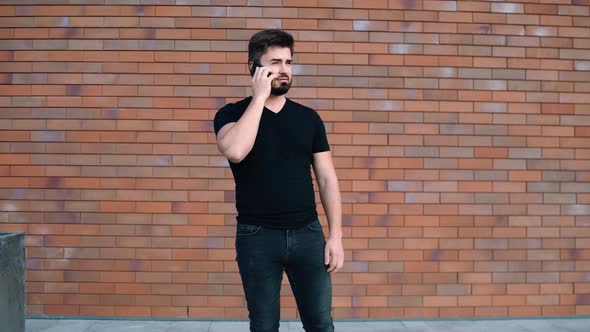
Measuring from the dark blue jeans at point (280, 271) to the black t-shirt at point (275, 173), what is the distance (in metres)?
0.05

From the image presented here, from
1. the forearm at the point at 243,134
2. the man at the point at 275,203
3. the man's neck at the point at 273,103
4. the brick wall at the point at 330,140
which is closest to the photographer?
the forearm at the point at 243,134

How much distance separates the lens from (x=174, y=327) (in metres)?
4.23

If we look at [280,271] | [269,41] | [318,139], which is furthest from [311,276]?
[269,41]

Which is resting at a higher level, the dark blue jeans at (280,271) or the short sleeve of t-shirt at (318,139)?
the short sleeve of t-shirt at (318,139)

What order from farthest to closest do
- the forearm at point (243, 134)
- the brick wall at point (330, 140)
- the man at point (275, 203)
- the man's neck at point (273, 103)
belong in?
the brick wall at point (330, 140) → the man's neck at point (273, 103) → the man at point (275, 203) → the forearm at point (243, 134)

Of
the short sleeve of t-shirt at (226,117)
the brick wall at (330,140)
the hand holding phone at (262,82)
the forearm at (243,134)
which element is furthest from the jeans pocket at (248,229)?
the brick wall at (330,140)

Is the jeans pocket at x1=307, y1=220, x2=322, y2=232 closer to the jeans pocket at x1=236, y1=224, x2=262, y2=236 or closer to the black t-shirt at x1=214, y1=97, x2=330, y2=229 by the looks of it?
the black t-shirt at x1=214, y1=97, x2=330, y2=229

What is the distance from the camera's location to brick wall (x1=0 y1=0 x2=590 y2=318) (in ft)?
14.3

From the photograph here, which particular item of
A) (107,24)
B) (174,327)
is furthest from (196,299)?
(107,24)

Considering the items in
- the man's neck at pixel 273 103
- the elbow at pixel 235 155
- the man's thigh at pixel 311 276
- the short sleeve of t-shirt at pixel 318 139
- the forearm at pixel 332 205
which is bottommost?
the man's thigh at pixel 311 276

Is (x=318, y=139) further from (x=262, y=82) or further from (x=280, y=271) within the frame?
(x=280, y=271)

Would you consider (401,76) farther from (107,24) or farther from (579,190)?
(107,24)

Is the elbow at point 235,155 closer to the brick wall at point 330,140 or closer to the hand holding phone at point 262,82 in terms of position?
the hand holding phone at point 262,82

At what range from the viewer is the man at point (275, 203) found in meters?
2.39
